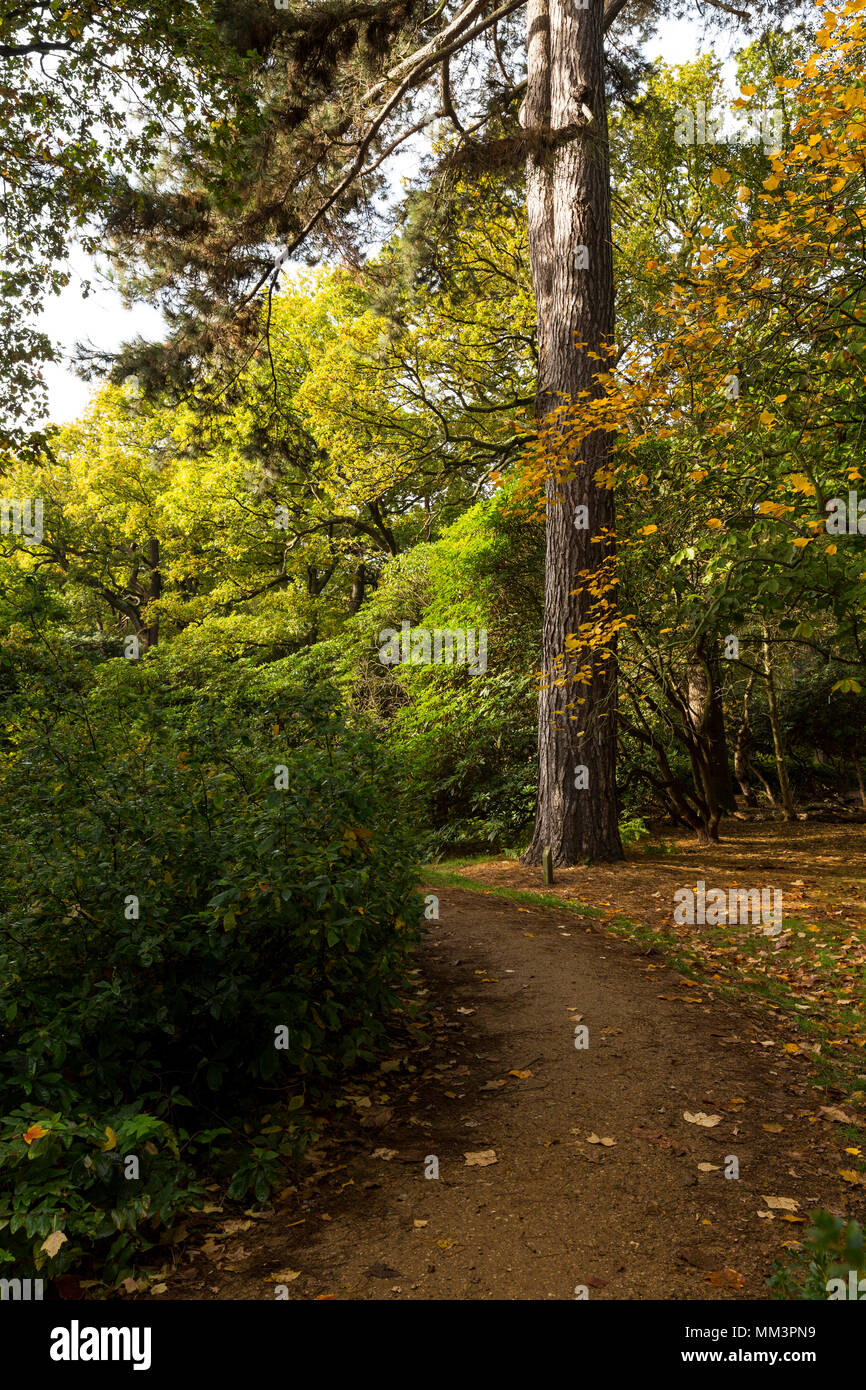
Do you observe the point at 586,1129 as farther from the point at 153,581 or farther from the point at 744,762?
the point at 153,581

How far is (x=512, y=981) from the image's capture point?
237 inches

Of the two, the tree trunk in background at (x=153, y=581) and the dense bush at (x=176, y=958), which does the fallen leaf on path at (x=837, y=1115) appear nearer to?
the dense bush at (x=176, y=958)

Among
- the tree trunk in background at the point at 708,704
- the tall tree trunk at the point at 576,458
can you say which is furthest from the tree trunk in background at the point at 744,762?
the tall tree trunk at the point at 576,458

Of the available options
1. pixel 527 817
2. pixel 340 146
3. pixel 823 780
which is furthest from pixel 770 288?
pixel 823 780

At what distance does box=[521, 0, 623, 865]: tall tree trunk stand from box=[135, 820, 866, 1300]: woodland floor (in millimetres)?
2075

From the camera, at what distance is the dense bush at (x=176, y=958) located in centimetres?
321

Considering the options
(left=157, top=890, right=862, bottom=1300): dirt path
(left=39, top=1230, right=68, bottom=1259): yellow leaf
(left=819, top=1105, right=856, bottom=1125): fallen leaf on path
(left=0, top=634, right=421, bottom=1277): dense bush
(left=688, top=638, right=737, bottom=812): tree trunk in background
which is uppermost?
(left=688, top=638, right=737, bottom=812): tree trunk in background

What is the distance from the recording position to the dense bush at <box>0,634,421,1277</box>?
321 cm

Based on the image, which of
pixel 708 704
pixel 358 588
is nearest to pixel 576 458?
pixel 708 704

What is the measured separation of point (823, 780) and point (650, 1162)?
13.3 metres

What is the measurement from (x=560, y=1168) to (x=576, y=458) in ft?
23.6

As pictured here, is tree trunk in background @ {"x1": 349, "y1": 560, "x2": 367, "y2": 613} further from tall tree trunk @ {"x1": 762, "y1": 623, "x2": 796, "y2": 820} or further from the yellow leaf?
the yellow leaf

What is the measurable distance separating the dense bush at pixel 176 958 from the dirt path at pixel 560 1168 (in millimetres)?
385

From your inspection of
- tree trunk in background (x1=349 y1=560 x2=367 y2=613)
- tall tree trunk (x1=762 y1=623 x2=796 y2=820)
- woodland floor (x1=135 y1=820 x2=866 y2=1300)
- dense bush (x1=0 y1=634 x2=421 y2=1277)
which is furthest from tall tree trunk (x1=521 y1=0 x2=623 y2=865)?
tree trunk in background (x1=349 y1=560 x2=367 y2=613)
